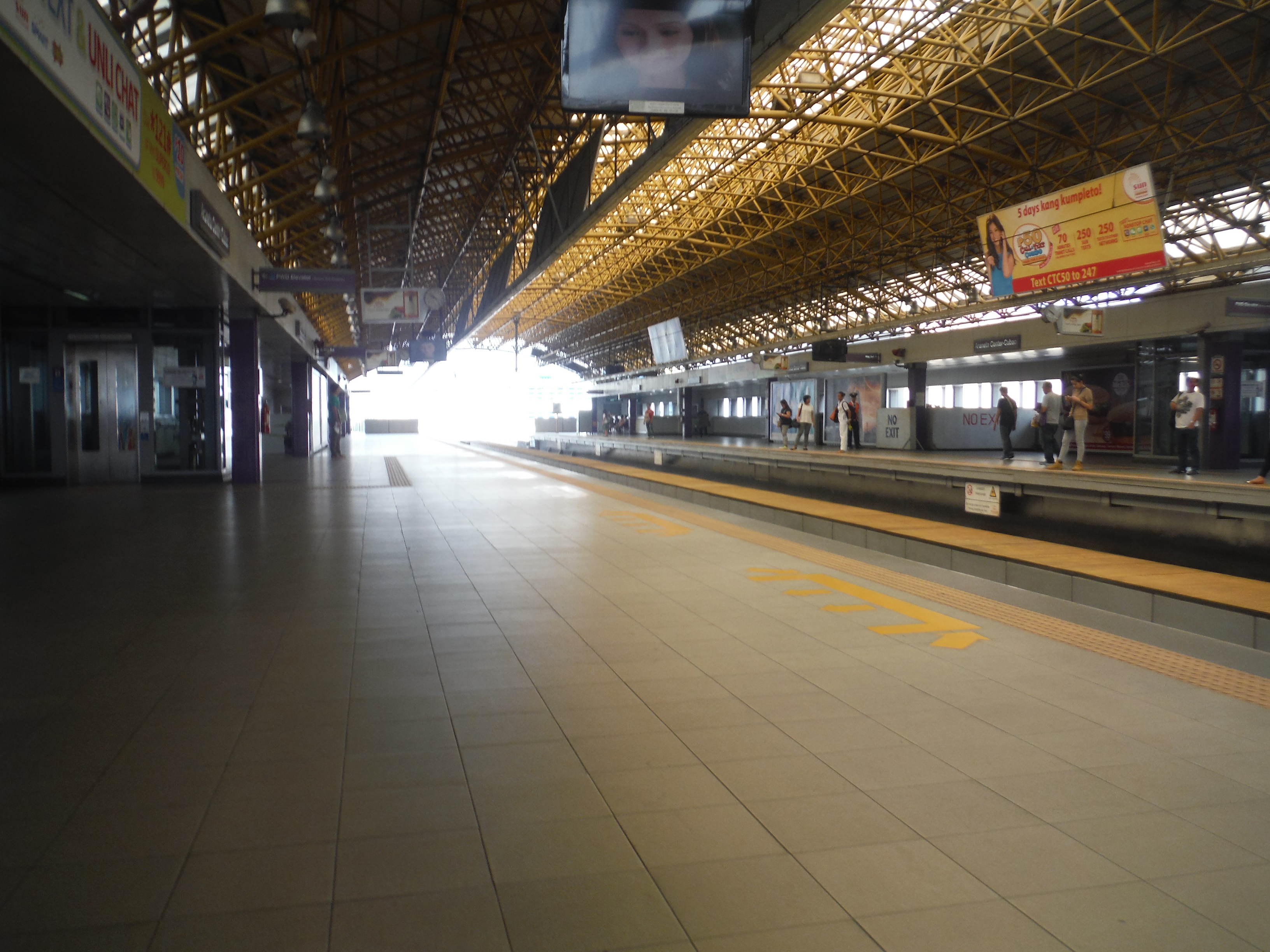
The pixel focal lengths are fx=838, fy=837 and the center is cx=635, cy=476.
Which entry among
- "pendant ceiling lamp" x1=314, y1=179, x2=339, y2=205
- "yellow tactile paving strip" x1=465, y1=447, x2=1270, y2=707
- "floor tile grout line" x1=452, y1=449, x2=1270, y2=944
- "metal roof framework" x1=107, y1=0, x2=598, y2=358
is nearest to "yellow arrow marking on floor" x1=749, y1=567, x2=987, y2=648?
"yellow tactile paving strip" x1=465, y1=447, x2=1270, y2=707

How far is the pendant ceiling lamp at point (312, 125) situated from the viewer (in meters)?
10.5

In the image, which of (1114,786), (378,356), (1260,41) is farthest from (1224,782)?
(378,356)

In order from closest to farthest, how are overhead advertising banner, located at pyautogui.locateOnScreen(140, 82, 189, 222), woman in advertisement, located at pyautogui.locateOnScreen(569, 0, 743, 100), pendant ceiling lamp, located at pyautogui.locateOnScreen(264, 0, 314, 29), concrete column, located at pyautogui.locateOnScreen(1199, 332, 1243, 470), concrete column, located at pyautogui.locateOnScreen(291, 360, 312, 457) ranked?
woman in advertisement, located at pyautogui.locateOnScreen(569, 0, 743, 100), pendant ceiling lamp, located at pyautogui.locateOnScreen(264, 0, 314, 29), overhead advertising banner, located at pyautogui.locateOnScreen(140, 82, 189, 222), concrete column, located at pyautogui.locateOnScreen(1199, 332, 1243, 470), concrete column, located at pyautogui.locateOnScreen(291, 360, 312, 457)

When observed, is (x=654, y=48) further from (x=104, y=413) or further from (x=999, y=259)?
(x=104, y=413)

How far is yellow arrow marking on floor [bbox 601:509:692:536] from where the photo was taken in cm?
1066

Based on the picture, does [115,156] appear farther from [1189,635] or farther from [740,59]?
[1189,635]

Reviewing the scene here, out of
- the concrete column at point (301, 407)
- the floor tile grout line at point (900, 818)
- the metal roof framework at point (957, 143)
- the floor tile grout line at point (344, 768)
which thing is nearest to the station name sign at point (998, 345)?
the metal roof framework at point (957, 143)

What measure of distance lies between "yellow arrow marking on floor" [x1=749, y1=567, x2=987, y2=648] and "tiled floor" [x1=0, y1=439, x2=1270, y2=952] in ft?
0.45

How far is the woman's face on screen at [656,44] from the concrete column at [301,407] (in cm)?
2736

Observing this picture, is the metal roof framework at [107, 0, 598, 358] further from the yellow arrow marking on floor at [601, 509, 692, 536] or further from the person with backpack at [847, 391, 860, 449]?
the person with backpack at [847, 391, 860, 449]

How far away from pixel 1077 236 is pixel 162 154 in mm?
13410

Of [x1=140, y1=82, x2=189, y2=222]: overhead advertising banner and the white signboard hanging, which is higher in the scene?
[x1=140, y1=82, x2=189, y2=222]: overhead advertising banner

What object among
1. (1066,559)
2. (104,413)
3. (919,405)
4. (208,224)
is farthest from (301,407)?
(1066,559)

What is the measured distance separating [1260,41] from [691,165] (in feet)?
52.4
